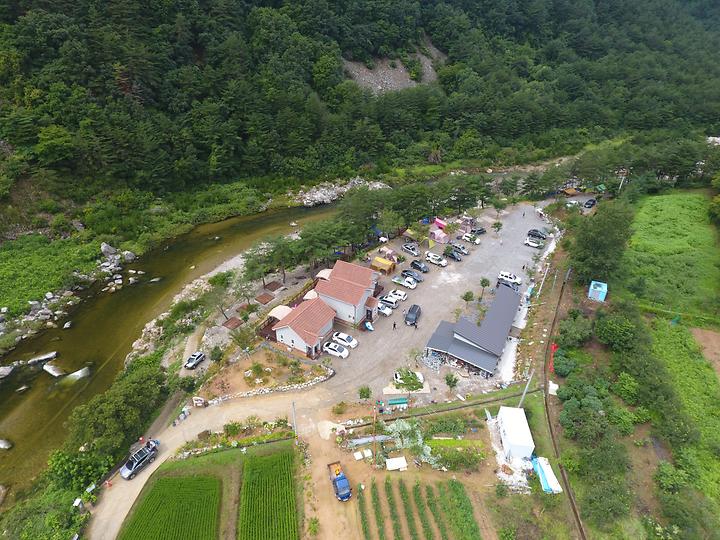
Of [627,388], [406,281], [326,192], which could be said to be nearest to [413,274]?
[406,281]

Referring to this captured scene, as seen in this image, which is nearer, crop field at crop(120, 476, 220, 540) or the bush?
crop field at crop(120, 476, 220, 540)

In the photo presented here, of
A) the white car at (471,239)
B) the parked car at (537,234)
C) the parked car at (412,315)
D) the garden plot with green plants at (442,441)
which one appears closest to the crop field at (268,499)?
the garden plot with green plants at (442,441)

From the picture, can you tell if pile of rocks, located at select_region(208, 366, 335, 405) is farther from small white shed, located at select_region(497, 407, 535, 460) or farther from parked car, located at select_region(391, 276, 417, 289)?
parked car, located at select_region(391, 276, 417, 289)

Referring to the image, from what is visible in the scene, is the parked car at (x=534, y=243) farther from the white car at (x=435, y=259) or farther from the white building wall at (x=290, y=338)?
the white building wall at (x=290, y=338)

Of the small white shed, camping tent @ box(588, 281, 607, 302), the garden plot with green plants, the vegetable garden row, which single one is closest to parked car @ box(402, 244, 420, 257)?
camping tent @ box(588, 281, 607, 302)

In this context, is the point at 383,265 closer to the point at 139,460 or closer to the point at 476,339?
the point at 476,339

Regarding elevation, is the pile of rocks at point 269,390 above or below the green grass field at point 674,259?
above
